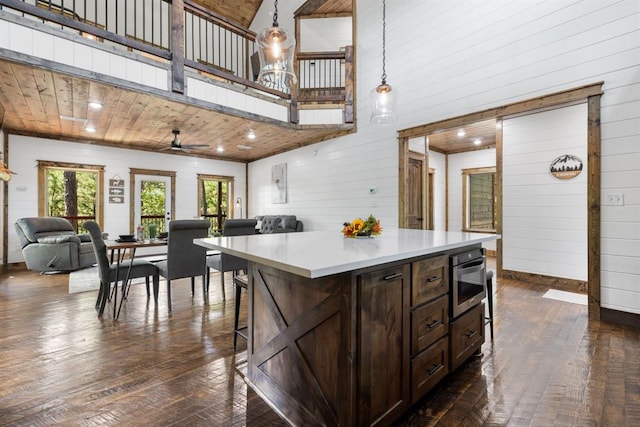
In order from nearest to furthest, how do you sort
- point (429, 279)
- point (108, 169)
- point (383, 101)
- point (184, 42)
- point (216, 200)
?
point (429, 279) → point (383, 101) → point (184, 42) → point (108, 169) → point (216, 200)

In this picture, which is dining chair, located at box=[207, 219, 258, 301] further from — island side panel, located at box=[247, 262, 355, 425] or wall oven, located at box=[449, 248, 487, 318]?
wall oven, located at box=[449, 248, 487, 318]

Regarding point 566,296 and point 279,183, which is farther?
point 279,183

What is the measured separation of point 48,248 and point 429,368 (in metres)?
6.49

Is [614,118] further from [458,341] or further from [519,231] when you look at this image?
[458,341]

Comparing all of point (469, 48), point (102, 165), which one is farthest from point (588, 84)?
point (102, 165)

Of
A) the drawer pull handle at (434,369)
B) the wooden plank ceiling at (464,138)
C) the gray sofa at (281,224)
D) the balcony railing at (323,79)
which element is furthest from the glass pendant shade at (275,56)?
the gray sofa at (281,224)

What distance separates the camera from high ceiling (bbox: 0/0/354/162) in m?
3.88

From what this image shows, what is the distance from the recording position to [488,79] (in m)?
4.11

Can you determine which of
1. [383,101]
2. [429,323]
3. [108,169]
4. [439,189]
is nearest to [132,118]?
[108,169]

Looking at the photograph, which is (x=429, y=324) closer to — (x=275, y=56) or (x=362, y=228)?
(x=362, y=228)

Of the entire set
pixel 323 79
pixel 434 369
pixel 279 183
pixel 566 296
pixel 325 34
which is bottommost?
pixel 566 296

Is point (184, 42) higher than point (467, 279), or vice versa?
point (184, 42)

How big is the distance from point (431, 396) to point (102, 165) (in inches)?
315

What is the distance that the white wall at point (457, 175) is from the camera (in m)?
7.91
